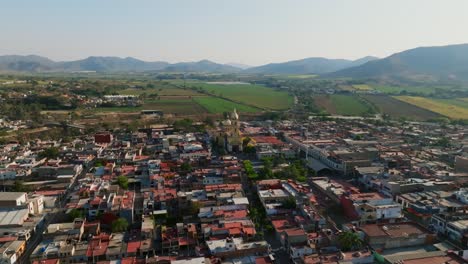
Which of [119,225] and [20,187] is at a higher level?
[119,225]

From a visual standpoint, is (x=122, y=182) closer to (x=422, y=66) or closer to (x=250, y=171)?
(x=250, y=171)

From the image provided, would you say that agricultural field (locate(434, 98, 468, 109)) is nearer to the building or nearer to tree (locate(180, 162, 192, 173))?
the building

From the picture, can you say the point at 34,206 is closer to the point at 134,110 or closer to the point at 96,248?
the point at 96,248

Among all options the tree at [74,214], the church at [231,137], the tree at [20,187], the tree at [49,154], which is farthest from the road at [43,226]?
the church at [231,137]

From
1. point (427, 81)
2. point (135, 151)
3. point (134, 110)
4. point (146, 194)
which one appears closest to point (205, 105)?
point (134, 110)

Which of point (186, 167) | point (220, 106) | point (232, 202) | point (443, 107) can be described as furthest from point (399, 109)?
point (232, 202)

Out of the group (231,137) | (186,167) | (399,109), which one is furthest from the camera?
(399,109)
